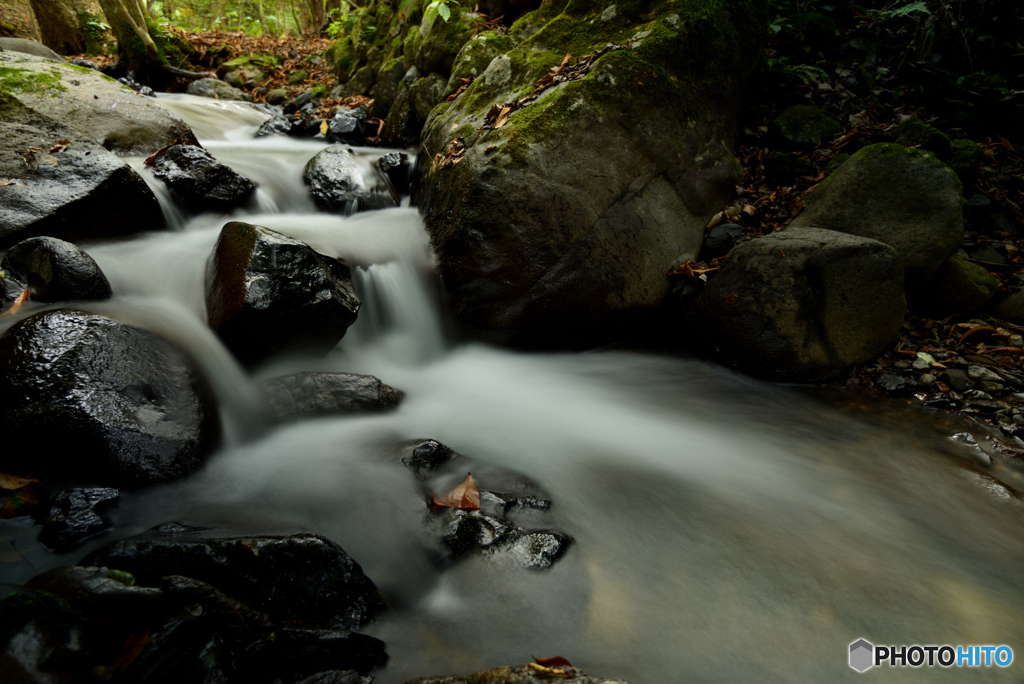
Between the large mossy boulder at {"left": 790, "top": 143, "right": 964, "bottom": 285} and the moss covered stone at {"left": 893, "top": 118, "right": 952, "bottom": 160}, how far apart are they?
3.15 ft

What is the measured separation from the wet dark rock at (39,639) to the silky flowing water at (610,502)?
2.33 ft

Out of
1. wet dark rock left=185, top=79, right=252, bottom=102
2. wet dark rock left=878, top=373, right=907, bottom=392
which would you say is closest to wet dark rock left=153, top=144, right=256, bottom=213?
wet dark rock left=185, top=79, right=252, bottom=102

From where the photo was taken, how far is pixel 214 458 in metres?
2.93

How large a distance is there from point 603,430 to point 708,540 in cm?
117

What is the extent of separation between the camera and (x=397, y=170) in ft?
20.2

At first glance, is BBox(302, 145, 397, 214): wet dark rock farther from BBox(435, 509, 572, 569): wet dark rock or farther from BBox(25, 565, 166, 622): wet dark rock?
BBox(25, 565, 166, 622): wet dark rock

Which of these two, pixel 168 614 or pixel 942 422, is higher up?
pixel 168 614

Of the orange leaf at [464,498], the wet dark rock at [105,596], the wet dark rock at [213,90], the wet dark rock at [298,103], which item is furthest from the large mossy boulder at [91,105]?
the orange leaf at [464,498]

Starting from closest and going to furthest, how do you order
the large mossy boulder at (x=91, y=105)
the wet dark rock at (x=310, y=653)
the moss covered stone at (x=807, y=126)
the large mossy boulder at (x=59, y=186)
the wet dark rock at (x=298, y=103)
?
the wet dark rock at (x=310, y=653) → the large mossy boulder at (x=59, y=186) → the large mossy boulder at (x=91, y=105) → the moss covered stone at (x=807, y=126) → the wet dark rock at (x=298, y=103)

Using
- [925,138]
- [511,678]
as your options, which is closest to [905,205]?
[925,138]

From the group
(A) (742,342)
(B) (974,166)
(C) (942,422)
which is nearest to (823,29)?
(B) (974,166)

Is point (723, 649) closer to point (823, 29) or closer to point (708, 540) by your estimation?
point (708, 540)

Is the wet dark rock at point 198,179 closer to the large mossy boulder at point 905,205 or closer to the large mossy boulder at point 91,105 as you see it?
the large mossy boulder at point 91,105

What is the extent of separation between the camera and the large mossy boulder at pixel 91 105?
183 inches
